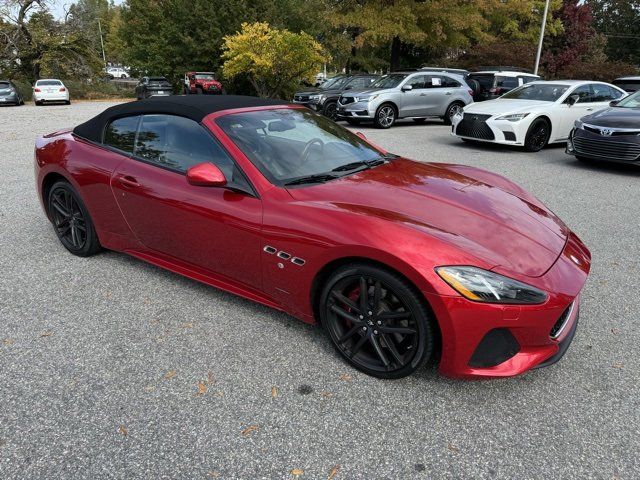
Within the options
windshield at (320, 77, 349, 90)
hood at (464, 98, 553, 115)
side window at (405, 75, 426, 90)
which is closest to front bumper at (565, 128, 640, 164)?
hood at (464, 98, 553, 115)

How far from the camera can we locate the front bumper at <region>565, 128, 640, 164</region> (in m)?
7.79

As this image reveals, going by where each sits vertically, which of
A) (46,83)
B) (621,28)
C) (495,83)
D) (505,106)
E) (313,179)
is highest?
(621,28)

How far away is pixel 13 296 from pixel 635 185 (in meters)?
8.36

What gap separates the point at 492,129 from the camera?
32.8ft

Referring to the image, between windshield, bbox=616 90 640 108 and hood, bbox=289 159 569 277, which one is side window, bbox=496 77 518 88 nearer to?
windshield, bbox=616 90 640 108

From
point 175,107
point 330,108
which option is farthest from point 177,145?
point 330,108

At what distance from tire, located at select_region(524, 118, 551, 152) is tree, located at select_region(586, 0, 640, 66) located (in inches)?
2249

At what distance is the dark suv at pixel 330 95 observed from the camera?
16.3 metres

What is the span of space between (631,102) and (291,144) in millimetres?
8310

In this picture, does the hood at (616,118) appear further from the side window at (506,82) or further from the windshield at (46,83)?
the windshield at (46,83)

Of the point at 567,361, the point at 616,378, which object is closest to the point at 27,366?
the point at 567,361

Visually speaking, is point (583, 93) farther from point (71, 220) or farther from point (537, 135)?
point (71, 220)

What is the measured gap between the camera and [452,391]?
254 cm

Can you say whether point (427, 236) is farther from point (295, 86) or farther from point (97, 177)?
point (295, 86)
